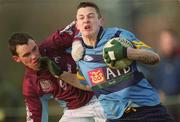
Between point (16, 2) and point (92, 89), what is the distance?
3.10ft

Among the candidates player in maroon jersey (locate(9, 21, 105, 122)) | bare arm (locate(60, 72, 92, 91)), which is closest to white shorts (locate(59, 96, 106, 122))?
player in maroon jersey (locate(9, 21, 105, 122))

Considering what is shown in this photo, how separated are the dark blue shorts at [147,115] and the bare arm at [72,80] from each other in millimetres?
393

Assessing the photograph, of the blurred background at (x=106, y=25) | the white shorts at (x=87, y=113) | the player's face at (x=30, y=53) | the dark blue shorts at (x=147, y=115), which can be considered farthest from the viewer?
the blurred background at (x=106, y=25)

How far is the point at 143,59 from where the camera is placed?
11.7 feet

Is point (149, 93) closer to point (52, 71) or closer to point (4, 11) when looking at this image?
point (52, 71)

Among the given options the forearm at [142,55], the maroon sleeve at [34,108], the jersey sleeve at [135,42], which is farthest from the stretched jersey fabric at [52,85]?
the forearm at [142,55]

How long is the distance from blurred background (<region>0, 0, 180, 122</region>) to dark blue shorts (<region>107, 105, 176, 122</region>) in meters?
0.60

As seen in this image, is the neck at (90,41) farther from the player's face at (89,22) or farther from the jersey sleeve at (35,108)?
the jersey sleeve at (35,108)

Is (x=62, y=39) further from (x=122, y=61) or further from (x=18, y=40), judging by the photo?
(x=122, y=61)

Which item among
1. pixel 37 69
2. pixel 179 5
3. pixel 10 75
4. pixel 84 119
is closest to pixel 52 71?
pixel 37 69

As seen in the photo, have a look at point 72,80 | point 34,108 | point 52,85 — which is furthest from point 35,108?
point 72,80

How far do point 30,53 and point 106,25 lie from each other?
58cm

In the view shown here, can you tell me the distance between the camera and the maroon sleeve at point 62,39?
4.02 metres

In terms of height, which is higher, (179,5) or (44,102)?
(179,5)
